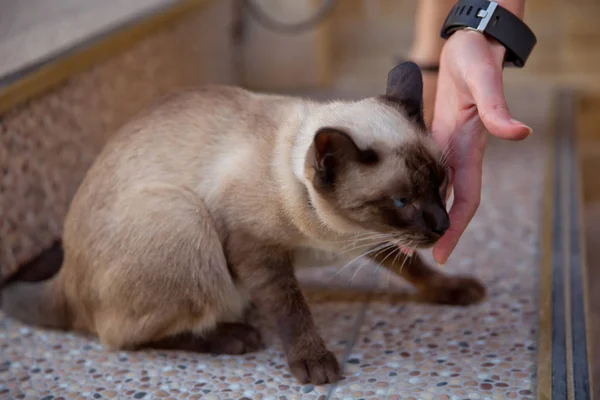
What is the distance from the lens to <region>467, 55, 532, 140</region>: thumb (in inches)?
44.2

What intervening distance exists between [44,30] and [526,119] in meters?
1.76

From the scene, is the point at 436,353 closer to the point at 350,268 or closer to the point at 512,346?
the point at 512,346

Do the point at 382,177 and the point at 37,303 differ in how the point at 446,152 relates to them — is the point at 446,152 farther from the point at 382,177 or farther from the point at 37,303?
the point at 37,303

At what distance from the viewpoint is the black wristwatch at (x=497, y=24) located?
135 cm

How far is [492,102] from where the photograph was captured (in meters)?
1.18

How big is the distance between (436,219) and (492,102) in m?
0.22

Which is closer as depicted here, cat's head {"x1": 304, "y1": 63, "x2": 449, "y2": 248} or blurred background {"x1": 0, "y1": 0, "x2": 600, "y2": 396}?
cat's head {"x1": 304, "y1": 63, "x2": 449, "y2": 248}

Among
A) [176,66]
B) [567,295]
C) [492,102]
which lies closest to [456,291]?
[567,295]

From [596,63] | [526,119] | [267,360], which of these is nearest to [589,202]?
[526,119]

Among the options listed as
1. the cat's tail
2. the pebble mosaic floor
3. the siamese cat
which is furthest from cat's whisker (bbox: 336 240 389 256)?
the cat's tail

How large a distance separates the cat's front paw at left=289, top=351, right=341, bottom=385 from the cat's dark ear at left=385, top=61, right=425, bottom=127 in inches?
19.1

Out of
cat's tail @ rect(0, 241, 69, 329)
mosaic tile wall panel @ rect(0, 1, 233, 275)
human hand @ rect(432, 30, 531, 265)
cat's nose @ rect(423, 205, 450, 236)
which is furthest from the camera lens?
mosaic tile wall panel @ rect(0, 1, 233, 275)

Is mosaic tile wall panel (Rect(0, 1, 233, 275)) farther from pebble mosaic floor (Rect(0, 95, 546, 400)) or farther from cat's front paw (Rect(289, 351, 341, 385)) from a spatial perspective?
cat's front paw (Rect(289, 351, 341, 385))

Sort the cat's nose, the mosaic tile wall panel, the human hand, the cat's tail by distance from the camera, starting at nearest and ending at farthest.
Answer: the cat's nose, the human hand, the cat's tail, the mosaic tile wall panel
